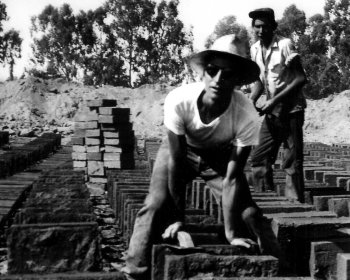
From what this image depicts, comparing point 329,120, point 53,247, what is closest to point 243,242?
point 53,247

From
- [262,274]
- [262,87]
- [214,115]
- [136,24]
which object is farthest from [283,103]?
[136,24]

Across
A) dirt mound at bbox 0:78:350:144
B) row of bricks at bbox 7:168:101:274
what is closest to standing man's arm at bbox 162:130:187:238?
row of bricks at bbox 7:168:101:274

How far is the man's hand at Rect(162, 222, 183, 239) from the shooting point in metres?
3.95

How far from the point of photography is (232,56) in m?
3.82

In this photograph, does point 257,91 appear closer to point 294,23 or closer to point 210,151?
point 210,151

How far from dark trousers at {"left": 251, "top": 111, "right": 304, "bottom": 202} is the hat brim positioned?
218cm

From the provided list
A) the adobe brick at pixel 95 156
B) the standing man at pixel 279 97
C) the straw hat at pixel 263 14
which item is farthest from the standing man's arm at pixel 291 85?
A: the adobe brick at pixel 95 156

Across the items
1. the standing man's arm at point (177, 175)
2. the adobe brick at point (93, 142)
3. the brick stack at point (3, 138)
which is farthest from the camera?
the brick stack at point (3, 138)

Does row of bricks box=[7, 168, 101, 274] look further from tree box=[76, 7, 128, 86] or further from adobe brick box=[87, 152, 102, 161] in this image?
tree box=[76, 7, 128, 86]

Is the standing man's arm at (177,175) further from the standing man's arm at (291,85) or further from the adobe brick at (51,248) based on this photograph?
the standing man's arm at (291,85)

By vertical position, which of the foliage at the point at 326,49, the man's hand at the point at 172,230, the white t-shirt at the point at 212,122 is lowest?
the man's hand at the point at 172,230

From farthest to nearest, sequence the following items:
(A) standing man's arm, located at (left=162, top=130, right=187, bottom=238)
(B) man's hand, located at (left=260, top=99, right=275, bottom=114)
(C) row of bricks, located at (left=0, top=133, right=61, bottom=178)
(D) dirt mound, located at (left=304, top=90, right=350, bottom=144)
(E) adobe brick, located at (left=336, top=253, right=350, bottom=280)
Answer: (D) dirt mound, located at (left=304, top=90, right=350, bottom=144)
(C) row of bricks, located at (left=0, top=133, right=61, bottom=178)
(B) man's hand, located at (left=260, top=99, right=275, bottom=114)
(A) standing man's arm, located at (left=162, top=130, right=187, bottom=238)
(E) adobe brick, located at (left=336, top=253, right=350, bottom=280)

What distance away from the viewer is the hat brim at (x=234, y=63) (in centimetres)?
382

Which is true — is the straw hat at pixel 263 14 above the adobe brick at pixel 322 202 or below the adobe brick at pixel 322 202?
above
